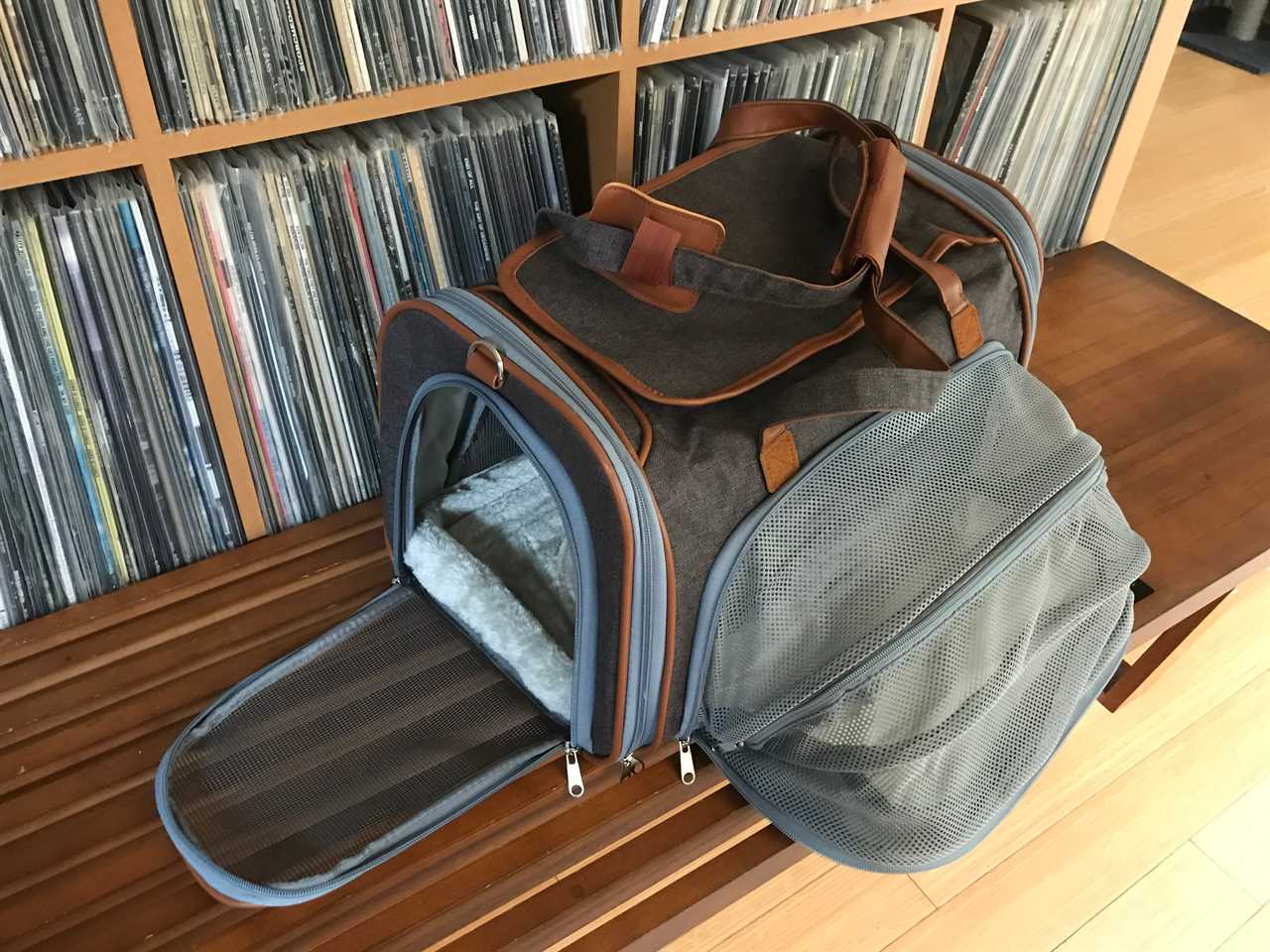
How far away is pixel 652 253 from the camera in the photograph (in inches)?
30.2

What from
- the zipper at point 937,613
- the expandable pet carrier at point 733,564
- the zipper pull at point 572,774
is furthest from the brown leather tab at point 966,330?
the zipper pull at point 572,774

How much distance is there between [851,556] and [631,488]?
19 centimetres

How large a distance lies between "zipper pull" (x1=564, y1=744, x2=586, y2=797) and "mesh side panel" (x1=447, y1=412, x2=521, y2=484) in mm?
299

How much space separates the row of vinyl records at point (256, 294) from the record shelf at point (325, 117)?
0.02 meters

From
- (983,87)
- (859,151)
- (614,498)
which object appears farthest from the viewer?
(983,87)

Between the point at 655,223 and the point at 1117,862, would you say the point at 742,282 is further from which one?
the point at 1117,862

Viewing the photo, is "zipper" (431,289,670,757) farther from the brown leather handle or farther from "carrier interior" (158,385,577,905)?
the brown leather handle

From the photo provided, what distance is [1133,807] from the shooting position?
108 cm

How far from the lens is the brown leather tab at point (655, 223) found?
0.77 m

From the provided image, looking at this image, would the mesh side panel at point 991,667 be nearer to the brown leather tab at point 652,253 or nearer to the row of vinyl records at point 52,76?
the brown leather tab at point 652,253

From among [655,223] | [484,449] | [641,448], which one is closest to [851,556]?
[641,448]

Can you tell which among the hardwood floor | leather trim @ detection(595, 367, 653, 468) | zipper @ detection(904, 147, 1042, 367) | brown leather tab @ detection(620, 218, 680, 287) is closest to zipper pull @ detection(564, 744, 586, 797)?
leather trim @ detection(595, 367, 653, 468)

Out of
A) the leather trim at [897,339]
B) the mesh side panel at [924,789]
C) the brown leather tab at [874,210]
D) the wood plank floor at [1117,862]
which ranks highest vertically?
the brown leather tab at [874,210]

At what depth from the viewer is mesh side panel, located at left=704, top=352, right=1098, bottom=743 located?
755 millimetres
